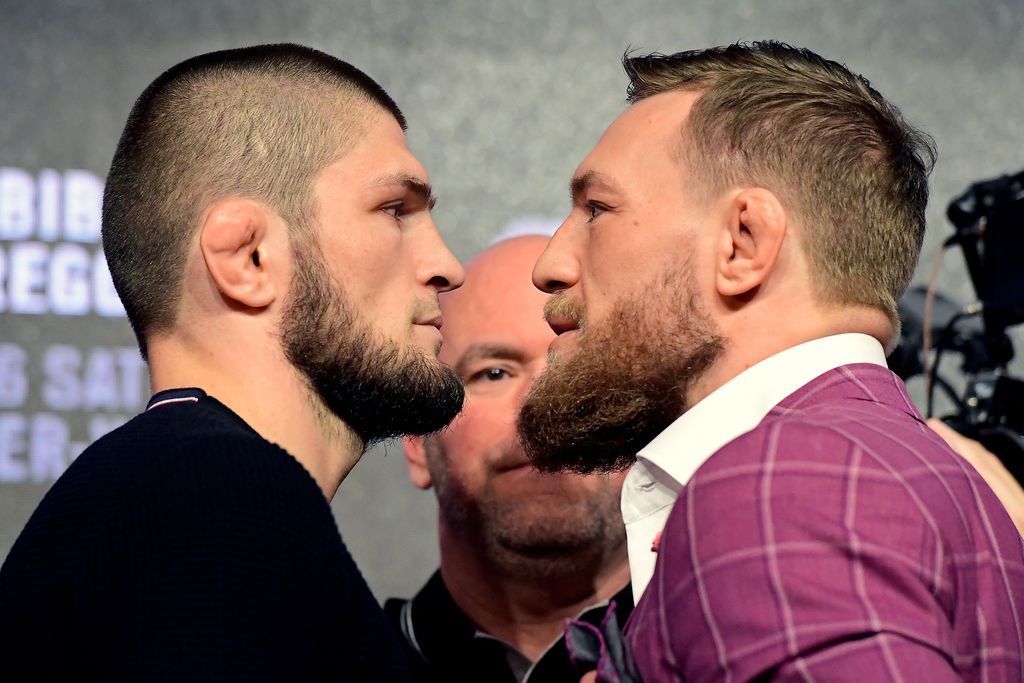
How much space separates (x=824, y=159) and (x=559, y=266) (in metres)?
0.28

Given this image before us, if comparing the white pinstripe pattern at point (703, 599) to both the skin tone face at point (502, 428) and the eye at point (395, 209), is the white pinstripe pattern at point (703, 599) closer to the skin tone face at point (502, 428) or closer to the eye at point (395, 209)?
the eye at point (395, 209)

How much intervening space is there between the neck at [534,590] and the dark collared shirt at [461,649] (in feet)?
0.07

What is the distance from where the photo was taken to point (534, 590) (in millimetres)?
1677

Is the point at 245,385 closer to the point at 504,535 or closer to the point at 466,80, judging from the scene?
the point at 504,535

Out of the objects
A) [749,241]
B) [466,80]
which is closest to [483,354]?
[749,241]

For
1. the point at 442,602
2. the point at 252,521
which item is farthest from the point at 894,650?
the point at 442,602

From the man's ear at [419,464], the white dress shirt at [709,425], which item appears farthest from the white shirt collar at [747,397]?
the man's ear at [419,464]

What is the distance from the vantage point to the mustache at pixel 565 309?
120cm

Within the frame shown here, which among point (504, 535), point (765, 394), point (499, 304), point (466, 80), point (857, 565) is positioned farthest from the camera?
point (466, 80)

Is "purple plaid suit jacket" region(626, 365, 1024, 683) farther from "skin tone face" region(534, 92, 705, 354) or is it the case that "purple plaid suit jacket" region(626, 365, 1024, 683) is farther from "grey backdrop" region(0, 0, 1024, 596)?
"grey backdrop" region(0, 0, 1024, 596)

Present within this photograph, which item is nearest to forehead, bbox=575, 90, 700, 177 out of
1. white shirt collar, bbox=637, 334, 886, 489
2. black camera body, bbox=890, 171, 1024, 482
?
white shirt collar, bbox=637, 334, 886, 489

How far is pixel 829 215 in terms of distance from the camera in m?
1.10

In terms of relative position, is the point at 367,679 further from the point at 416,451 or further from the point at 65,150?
the point at 65,150

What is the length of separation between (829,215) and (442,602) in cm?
88
